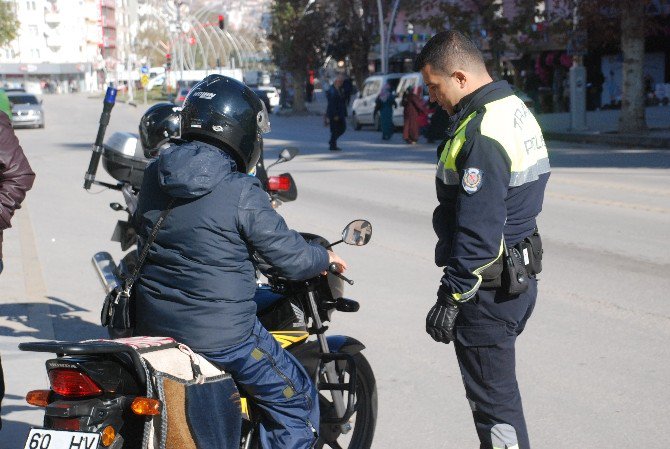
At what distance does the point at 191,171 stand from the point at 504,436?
4.81 ft

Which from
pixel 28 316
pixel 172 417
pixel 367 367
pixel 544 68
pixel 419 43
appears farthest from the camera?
pixel 419 43

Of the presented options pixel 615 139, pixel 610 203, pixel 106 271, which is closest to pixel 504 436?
pixel 106 271

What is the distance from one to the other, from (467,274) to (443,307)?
15 cm

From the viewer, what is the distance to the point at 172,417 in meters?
3.25

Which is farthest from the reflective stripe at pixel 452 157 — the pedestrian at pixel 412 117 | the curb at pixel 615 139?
the pedestrian at pixel 412 117

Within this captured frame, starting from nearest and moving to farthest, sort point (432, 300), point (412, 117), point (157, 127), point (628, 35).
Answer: point (157, 127) → point (432, 300) → point (628, 35) → point (412, 117)

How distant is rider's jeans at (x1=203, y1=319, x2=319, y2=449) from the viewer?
141 inches

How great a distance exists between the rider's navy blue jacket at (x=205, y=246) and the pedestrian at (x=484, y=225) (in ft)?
2.03

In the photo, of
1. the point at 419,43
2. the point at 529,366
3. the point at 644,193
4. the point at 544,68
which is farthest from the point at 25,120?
the point at 529,366

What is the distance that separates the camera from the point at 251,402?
376cm

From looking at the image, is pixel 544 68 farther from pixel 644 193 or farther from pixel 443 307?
pixel 443 307

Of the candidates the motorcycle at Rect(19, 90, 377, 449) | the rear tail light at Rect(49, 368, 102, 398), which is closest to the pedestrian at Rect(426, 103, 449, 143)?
the motorcycle at Rect(19, 90, 377, 449)

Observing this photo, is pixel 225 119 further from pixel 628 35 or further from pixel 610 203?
pixel 628 35

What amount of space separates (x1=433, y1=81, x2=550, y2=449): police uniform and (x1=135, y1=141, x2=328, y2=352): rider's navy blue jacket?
62 cm
